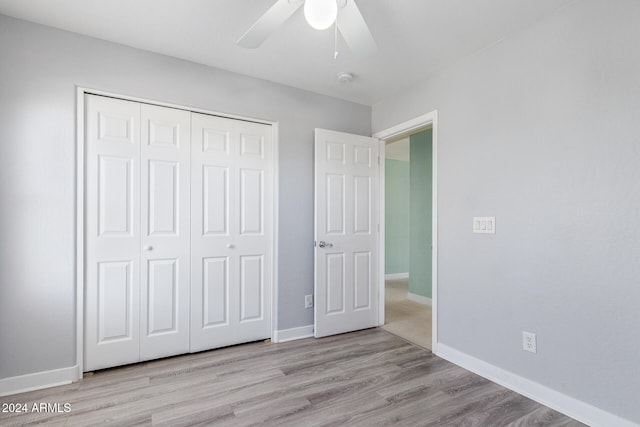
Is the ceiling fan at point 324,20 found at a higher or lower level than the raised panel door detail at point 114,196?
higher

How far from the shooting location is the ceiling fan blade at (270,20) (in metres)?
1.48

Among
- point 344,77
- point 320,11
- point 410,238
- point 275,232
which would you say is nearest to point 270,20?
point 320,11

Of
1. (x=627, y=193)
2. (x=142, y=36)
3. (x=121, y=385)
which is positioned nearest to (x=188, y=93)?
(x=142, y=36)

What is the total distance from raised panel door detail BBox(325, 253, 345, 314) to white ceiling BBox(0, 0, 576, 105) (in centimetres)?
178

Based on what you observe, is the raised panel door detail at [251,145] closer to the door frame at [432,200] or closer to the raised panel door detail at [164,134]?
the raised panel door detail at [164,134]

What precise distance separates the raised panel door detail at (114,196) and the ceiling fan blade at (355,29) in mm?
1912

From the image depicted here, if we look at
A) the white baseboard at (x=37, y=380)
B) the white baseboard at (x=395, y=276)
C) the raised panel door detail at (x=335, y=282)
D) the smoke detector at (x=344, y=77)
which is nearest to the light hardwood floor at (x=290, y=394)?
the white baseboard at (x=37, y=380)

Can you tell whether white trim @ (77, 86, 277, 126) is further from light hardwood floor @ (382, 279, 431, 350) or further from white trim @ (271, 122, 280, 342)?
light hardwood floor @ (382, 279, 431, 350)

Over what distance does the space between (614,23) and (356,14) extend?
148 centimetres

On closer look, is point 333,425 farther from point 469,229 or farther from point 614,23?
point 614,23

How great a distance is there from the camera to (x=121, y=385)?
2.20 meters

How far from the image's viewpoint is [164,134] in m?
2.61

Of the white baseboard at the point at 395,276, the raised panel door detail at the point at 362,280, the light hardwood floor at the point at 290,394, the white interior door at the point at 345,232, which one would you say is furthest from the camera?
the white baseboard at the point at 395,276

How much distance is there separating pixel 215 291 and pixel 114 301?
75 cm
